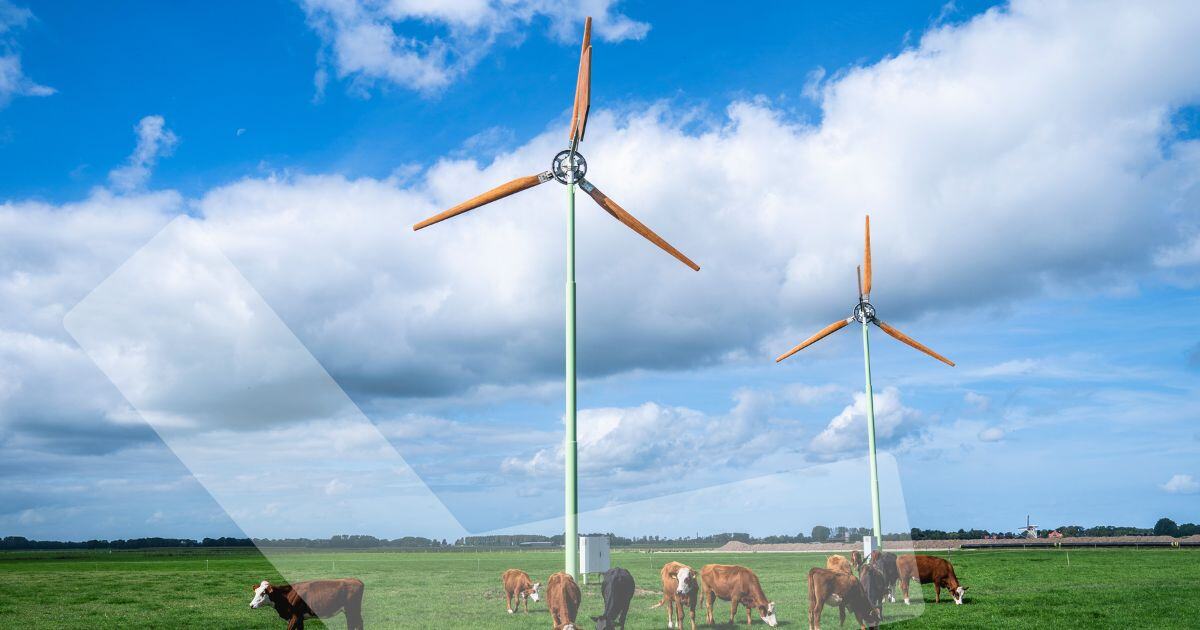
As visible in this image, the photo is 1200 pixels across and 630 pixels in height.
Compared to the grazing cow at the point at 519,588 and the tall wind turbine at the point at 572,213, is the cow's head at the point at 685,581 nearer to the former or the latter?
the tall wind turbine at the point at 572,213

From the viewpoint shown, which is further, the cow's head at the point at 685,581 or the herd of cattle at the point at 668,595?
the cow's head at the point at 685,581

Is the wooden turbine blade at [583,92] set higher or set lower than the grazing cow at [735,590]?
higher

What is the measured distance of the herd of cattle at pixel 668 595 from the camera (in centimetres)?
1617

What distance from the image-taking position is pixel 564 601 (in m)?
17.6

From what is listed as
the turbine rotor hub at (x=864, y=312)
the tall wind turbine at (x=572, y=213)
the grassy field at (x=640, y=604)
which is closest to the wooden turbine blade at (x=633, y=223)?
the tall wind turbine at (x=572, y=213)

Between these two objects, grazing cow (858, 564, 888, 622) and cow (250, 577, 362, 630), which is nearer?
cow (250, 577, 362, 630)

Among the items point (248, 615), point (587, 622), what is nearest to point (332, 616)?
point (587, 622)

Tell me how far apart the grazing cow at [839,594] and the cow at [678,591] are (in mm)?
2610

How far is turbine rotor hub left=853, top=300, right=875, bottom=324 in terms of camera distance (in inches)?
1630

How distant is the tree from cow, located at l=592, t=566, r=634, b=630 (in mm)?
173143

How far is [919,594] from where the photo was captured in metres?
29.1

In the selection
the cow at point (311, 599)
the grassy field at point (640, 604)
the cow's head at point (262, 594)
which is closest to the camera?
the cow's head at point (262, 594)

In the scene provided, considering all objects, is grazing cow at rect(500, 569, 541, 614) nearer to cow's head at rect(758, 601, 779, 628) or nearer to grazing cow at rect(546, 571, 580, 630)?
grazing cow at rect(546, 571, 580, 630)

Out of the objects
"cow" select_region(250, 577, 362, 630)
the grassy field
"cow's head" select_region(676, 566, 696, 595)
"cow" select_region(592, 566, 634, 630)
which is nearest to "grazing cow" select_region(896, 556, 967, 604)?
the grassy field
